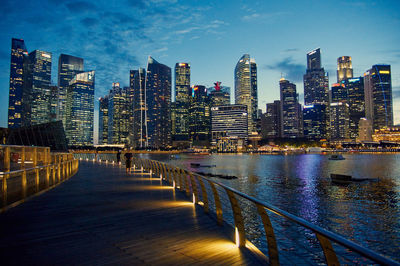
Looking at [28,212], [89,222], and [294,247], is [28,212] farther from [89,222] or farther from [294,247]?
[294,247]

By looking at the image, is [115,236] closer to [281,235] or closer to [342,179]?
[281,235]

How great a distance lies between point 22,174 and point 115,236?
5.91m

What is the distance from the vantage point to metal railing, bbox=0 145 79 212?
8.62 m

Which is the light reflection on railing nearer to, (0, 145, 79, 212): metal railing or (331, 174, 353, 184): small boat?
(0, 145, 79, 212): metal railing

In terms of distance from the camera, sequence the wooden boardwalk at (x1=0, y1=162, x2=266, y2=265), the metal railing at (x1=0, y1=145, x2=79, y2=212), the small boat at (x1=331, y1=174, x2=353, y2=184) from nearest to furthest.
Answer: the wooden boardwalk at (x1=0, y1=162, x2=266, y2=265) → the metal railing at (x1=0, y1=145, x2=79, y2=212) → the small boat at (x1=331, y1=174, x2=353, y2=184)

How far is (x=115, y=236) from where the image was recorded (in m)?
6.13

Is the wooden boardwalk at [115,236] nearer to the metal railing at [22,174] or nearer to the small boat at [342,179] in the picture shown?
the metal railing at [22,174]

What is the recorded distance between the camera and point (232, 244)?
5.61 metres

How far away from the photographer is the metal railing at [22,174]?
340 inches

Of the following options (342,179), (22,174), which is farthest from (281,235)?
(342,179)

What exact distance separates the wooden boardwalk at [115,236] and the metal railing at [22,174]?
527mm

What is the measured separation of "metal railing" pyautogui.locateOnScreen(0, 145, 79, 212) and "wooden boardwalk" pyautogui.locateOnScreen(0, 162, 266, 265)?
0.53m

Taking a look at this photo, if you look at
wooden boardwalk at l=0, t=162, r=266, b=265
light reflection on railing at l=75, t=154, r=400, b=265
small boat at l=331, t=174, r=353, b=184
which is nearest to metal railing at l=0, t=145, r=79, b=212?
wooden boardwalk at l=0, t=162, r=266, b=265

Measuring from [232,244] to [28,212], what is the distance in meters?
6.68
